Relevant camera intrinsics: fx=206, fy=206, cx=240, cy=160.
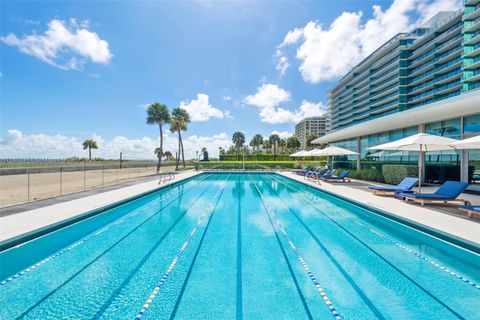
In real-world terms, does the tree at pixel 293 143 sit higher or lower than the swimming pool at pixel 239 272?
higher

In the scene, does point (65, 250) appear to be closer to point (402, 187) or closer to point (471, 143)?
point (471, 143)

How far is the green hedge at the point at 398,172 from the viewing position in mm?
11281

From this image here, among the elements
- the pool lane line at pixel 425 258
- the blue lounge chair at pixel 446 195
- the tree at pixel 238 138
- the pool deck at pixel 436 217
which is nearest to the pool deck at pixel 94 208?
the pool deck at pixel 436 217

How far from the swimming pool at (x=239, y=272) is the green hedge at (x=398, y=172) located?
7385 mm

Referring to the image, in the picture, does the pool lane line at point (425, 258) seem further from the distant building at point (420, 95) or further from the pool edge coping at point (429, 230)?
the distant building at point (420, 95)

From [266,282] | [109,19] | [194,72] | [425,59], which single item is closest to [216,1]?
[109,19]

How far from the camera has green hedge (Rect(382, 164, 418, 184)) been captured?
11281 millimetres

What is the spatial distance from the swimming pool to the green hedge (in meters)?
7.39

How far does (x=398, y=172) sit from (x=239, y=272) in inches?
477

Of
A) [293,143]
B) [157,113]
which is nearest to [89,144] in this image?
[157,113]

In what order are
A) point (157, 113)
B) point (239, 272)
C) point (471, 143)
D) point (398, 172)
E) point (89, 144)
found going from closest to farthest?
point (239, 272) < point (471, 143) < point (398, 172) < point (157, 113) < point (89, 144)

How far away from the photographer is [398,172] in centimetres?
1163

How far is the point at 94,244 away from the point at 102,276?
5.19 ft

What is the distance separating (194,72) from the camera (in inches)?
891
